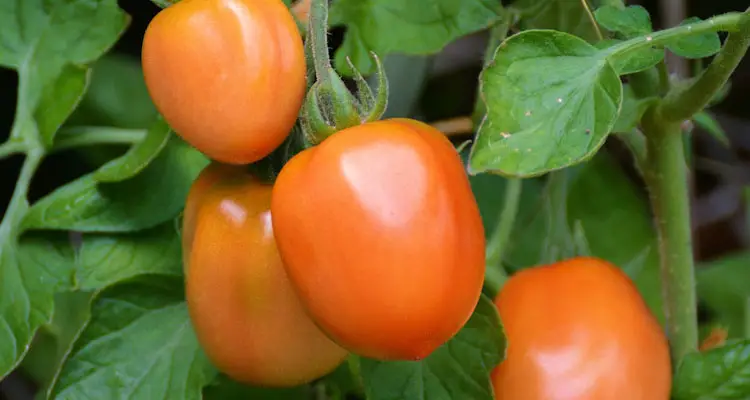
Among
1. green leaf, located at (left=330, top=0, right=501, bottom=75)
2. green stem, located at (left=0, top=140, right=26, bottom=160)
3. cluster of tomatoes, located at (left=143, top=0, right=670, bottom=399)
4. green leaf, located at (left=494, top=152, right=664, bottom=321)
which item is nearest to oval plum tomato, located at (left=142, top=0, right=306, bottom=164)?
cluster of tomatoes, located at (left=143, top=0, right=670, bottom=399)

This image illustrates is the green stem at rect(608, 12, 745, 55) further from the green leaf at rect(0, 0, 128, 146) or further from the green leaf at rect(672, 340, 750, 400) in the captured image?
the green leaf at rect(0, 0, 128, 146)

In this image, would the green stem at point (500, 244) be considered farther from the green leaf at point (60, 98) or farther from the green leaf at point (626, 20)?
the green leaf at point (60, 98)

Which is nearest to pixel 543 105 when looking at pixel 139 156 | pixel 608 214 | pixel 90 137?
pixel 139 156

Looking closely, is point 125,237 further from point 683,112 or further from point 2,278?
point 683,112

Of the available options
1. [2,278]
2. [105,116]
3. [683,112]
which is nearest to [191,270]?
[2,278]

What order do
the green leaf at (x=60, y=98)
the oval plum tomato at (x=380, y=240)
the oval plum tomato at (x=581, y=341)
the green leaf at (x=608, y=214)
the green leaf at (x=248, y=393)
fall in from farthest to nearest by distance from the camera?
the green leaf at (x=608, y=214) → the green leaf at (x=248, y=393) → the green leaf at (x=60, y=98) → the oval plum tomato at (x=581, y=341) → the oval plum tomato at (x=380, y=240)

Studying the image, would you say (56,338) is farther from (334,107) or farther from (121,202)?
(334,107)

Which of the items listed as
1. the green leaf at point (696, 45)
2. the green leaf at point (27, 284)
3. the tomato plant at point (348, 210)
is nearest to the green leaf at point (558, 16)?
the tomato plant at point (348, 210)
